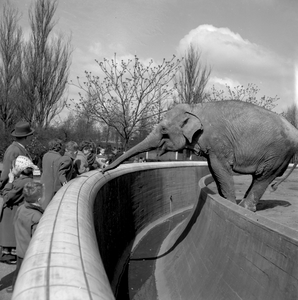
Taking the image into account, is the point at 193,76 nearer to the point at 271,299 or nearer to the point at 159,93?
the point at 159,93

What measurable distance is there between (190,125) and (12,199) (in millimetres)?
3554

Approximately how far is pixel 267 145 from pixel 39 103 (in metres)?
27.0

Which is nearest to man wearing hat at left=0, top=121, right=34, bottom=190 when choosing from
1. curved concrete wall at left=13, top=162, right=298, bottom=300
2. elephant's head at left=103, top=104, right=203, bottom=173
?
curved concrete wall at left=13, top=162, right=298, bottom=300

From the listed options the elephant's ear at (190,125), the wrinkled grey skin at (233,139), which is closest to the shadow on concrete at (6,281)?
the wrinkled grey skin at (233,139)

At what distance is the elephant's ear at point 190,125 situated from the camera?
24.3 ft

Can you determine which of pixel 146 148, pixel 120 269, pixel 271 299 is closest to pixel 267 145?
pixel 146 148

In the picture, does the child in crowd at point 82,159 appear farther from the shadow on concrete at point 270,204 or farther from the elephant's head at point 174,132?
the shadow on concrete at point 270,204

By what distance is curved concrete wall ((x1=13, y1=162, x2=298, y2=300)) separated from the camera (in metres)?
1.92

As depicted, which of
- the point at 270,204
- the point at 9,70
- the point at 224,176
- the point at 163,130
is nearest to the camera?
the point at 224,176

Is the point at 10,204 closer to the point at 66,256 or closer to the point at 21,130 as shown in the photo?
the point at 21,130

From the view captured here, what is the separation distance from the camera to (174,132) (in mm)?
7645

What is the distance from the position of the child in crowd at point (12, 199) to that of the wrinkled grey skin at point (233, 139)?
2254mm

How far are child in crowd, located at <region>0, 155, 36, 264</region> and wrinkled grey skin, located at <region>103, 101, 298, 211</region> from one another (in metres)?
2.25

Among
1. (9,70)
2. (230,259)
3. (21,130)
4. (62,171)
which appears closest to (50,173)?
(62,171)
